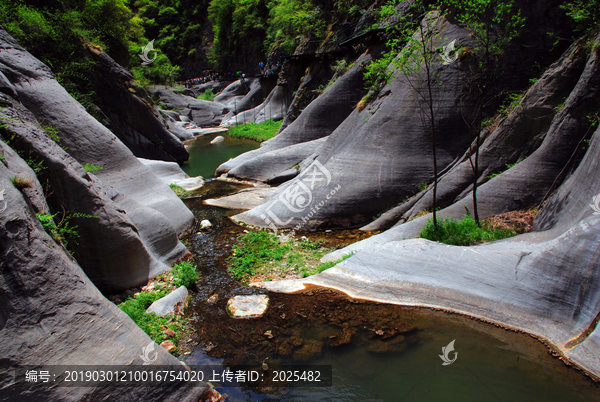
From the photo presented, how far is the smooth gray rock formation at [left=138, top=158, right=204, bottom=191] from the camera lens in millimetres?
16359

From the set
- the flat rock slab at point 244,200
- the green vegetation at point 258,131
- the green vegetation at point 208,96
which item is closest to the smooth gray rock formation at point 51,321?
the flat rock slab at point 244,200

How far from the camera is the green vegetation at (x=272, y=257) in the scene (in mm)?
7879

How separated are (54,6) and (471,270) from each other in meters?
20.6

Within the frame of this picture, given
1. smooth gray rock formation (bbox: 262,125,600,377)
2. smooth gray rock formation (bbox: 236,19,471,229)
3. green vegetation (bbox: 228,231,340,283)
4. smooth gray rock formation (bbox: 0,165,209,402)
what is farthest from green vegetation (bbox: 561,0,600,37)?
smooth gray rock formation (bbox: 0,165,209,402)

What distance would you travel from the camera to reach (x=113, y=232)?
6.75 meters

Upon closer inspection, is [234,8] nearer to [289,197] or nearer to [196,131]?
[196,131]

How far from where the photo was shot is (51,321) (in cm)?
381

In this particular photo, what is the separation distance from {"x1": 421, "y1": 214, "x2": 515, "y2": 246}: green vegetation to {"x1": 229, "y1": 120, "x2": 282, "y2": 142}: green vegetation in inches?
834

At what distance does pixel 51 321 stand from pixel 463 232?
7084 mm

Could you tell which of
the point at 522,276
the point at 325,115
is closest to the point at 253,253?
the point at 522,276

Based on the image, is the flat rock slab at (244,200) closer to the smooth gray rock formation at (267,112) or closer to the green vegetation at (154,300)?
the green vegetation at (154,300)

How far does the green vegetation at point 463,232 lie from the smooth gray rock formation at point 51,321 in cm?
547

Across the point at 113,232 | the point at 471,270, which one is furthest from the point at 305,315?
the point at 113,232

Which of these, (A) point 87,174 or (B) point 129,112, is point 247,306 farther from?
(B) point 129,112
